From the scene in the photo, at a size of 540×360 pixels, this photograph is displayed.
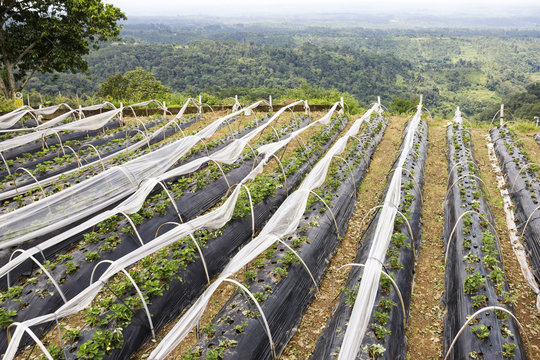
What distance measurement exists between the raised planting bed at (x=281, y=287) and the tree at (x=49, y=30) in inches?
659

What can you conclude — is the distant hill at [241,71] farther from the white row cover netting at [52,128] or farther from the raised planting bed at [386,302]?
the raised planting bed at [386,302]

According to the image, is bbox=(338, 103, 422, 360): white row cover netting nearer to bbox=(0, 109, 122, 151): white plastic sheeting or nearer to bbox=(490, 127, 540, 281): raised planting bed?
bbox=(490, 127, 540, 281): raised planting bed

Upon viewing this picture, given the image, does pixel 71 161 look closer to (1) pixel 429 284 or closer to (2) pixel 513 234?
(1) pixel 429 284

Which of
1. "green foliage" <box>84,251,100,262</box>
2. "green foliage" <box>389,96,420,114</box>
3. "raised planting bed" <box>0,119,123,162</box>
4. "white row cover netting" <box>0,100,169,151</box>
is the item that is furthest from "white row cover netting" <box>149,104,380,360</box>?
"green foliage" <box>389,96,420,114</box>

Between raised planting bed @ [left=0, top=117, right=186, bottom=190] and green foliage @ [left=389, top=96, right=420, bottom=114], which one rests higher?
raised planting bed @ [left=0, top=117, right=186, bottom=190]

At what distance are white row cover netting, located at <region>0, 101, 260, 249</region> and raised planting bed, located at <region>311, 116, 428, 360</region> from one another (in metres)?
5.98

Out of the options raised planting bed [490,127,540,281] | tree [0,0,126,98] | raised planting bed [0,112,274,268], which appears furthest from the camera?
tree [0,0,126,98]

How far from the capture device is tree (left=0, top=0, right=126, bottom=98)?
722 inches

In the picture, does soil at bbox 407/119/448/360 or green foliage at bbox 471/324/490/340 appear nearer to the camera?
green foliage at bbox 471/324/490/340

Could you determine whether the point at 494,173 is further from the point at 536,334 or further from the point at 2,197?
the point at 2,197

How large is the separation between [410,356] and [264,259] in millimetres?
2983

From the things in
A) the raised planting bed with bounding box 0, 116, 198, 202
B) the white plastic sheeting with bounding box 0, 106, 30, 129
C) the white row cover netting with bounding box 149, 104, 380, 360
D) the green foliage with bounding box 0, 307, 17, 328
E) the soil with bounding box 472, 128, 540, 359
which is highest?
the white row cover netting with bounding box 149, 104, 380, 360

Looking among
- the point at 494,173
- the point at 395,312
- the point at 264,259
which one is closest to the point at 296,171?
the point at 264,259

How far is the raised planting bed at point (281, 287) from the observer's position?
5371mm
